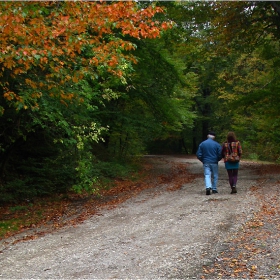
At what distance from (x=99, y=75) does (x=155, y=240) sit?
6.00 m

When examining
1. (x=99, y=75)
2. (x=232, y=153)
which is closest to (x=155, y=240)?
(x=232, y=153)

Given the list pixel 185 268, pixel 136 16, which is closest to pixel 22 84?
pixel 136 16

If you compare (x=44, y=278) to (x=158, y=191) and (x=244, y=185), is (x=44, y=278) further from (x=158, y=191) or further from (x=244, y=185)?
(x=244, y=185)

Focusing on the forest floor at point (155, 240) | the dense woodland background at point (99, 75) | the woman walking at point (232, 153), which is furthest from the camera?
the woman walking at point (232, 153)

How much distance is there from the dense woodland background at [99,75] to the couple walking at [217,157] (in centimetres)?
334

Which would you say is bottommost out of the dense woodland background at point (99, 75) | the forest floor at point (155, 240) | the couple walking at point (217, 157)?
the forest floor at point (155, 240)

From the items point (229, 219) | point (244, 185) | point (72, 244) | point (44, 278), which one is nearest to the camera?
point (44, 278)

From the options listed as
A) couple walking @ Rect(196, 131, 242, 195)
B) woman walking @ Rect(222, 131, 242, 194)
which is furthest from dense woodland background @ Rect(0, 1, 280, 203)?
woman walking @ Rect(222, 131, 242, 194)

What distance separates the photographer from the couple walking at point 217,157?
10883 mm

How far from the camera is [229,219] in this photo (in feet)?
25.6

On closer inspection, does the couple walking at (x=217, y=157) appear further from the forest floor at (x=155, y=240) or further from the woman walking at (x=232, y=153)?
the forest floor at (x=155, y=240)

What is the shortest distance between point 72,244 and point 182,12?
41.3ft

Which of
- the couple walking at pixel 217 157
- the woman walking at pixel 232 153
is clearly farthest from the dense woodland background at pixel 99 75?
the woman walking at pixel 232 153

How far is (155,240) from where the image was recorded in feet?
21.8
